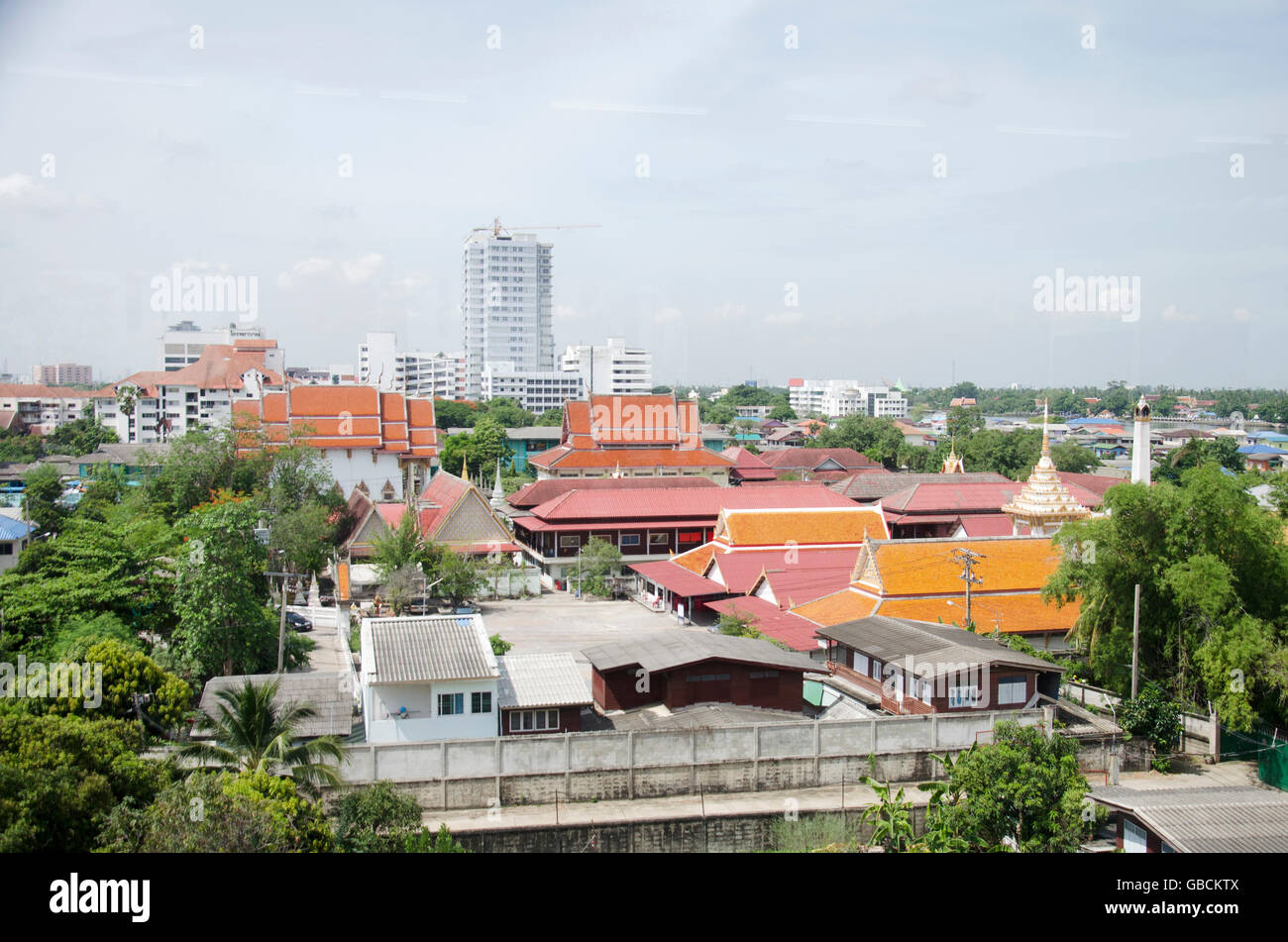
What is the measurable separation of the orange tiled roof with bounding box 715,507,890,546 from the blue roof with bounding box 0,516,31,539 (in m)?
15.5

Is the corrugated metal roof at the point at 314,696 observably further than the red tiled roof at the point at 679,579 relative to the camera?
No

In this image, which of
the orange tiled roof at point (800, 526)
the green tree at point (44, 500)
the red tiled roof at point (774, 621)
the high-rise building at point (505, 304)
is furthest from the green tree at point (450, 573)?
the high-rise building at point (505, 304)

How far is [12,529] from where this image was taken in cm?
2128

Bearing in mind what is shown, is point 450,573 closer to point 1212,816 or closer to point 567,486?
point 567,486

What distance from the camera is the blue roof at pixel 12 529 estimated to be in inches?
827

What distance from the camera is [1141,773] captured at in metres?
12.7

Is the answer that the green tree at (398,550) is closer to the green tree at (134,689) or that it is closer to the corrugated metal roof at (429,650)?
the corrugated metal roof at (429,650)

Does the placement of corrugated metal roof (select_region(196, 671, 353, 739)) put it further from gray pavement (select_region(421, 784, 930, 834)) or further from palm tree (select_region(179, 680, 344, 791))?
palm tree (select_region(179, 680, 344, 791))

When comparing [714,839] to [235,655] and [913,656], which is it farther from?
[235,655]

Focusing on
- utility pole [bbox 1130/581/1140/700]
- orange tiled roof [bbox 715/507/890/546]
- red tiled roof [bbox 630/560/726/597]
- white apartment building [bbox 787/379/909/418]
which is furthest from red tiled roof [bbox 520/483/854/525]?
white apartment building [bbox 787/379/909/418]

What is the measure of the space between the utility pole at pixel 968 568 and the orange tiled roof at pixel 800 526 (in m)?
5.04

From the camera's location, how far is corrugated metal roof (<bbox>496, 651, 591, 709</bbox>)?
12266mm
